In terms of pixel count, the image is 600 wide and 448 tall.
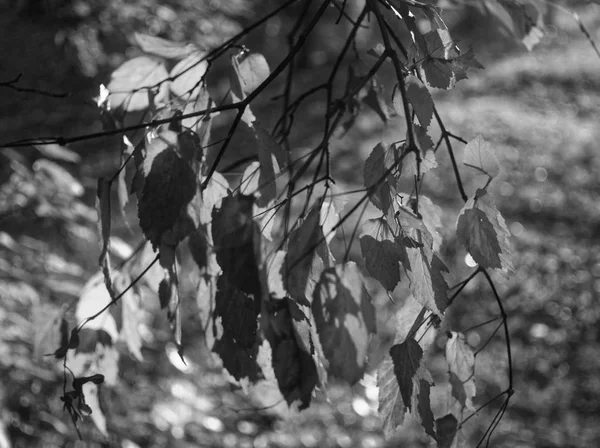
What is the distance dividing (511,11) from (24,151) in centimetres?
241

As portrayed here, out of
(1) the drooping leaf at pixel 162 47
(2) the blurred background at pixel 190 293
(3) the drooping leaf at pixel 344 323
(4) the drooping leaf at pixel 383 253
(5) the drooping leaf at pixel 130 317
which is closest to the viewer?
(3) the drooping leaf at pixel 344 323

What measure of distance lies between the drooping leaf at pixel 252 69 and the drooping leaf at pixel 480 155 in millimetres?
357

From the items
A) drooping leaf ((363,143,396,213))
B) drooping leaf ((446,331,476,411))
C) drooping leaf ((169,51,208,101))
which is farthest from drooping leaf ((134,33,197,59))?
drooping leaf ((446,331,476,411))

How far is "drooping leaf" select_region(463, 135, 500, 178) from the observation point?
2.74 ft

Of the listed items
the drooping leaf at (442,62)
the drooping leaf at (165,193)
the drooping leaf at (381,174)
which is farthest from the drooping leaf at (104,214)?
the drooping leaf at (442,62)

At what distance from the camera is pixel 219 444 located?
210 cm

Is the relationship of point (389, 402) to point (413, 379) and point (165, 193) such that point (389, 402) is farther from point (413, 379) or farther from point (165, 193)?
point (165, 193)

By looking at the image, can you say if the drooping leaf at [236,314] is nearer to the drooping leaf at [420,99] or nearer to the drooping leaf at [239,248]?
the drooping leaf at [239,248]

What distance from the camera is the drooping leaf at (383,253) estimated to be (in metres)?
0.70

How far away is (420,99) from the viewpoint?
30.0 inches

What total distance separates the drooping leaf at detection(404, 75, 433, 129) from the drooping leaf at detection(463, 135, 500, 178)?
117mm

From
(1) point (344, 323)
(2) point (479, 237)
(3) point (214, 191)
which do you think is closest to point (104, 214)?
(3) point (214, 191)

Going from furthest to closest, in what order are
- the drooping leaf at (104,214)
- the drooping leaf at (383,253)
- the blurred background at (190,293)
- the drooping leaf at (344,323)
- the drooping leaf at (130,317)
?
1. the blurred background at (190,293)
2. the drooping leaf at (130,317)
3. the drooping leaf at (104,214)
4. the drooping leaf at (383,253)
5. the drooping leaf at (344,323)

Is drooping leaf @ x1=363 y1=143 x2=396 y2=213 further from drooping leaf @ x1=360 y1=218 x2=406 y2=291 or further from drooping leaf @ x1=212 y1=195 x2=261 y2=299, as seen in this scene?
drooping leaf @ x1=212 y1=195 x2=261 y2=299
